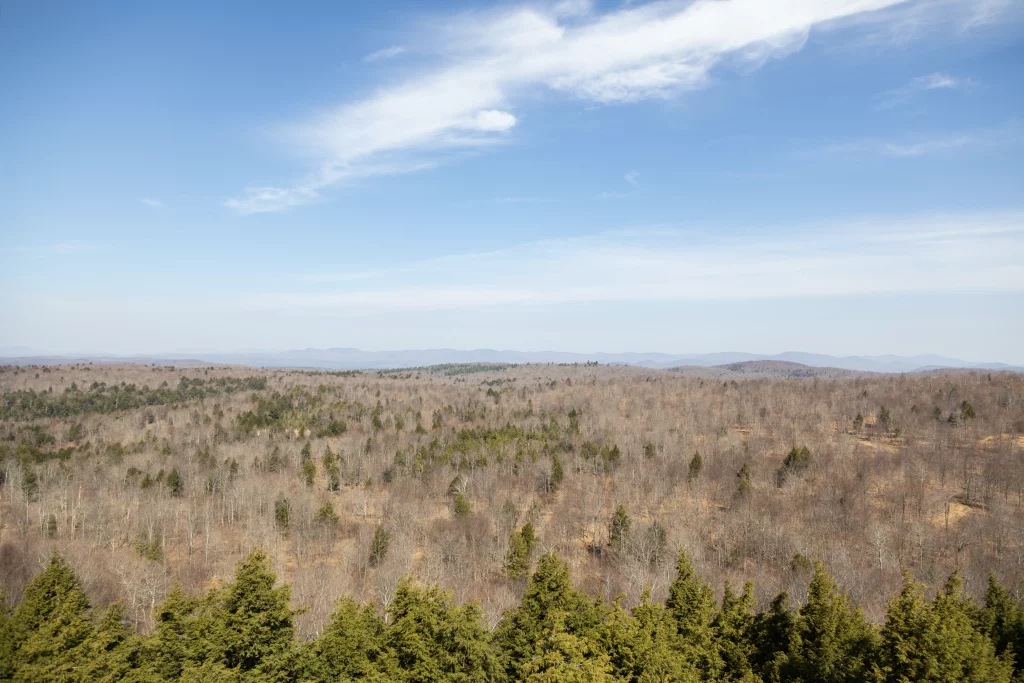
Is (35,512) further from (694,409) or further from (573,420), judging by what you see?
(694,409)

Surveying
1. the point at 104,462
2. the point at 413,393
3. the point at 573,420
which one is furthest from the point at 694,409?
the point at 104,462

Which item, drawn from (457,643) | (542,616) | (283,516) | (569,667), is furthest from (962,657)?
(283,516)

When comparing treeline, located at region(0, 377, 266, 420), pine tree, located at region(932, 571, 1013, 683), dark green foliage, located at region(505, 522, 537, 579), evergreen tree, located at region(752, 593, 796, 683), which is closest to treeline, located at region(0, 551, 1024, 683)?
pine tree, located at region(932, 571, 1013, 683)

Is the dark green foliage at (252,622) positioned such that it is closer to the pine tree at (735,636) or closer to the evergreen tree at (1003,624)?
the pine tree at (735,636)

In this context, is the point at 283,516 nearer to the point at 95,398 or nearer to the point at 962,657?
the point at 962,657

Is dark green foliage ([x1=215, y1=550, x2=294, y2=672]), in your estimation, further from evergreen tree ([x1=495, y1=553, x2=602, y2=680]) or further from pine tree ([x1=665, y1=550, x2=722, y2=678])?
pine tree ([x1=665, y1=550, x2=722, y2=678])

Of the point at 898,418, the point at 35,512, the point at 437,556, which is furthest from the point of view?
the point at 898,418

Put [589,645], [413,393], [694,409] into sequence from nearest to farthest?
[589,645] < [694,409] < [413,393]

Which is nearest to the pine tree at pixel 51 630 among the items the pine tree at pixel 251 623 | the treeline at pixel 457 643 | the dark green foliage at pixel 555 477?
the treeline at pixel 457 643
